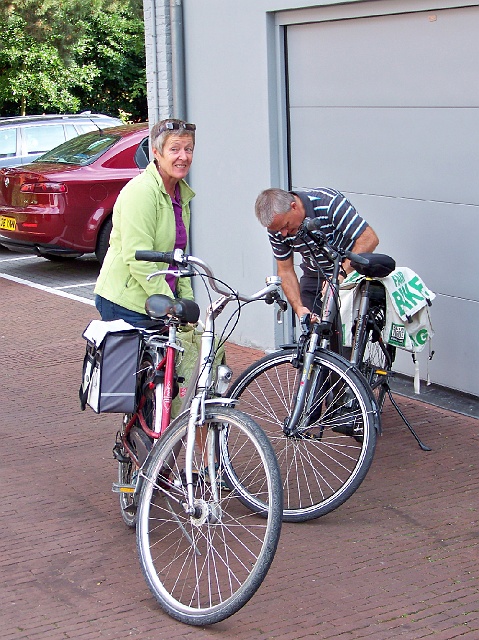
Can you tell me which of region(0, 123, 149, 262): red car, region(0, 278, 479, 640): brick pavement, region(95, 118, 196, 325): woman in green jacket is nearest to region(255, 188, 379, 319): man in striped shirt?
region(95, 118, 196, 325): woman in green jacket

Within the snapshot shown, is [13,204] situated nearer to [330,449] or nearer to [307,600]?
[330,449]

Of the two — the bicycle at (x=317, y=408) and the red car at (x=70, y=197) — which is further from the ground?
the red car at (x=70, y=197)

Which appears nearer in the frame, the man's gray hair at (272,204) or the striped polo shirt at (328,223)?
the man's gray hair at (272,204)

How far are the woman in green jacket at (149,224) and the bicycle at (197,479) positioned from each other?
21 cm

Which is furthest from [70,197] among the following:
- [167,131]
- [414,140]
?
[167,131]

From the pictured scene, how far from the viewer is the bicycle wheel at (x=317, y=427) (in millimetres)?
4996

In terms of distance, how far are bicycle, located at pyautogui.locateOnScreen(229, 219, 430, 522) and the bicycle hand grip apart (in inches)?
42.1

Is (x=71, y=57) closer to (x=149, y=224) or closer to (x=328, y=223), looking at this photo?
(x=328, y=223)

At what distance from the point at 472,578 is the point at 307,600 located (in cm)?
74

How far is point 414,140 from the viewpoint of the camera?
276 inches

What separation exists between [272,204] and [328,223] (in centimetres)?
57

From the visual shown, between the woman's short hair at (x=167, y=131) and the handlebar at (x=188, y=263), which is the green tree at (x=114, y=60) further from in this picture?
the handlebar at (x=188, y=263)

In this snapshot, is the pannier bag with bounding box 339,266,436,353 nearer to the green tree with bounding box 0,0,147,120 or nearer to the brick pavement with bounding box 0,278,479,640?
the brick pavement with bounding box 0,278,479,640

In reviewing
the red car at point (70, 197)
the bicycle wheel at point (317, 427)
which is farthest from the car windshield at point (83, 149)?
the bicycle wheel at point (317, 427)
